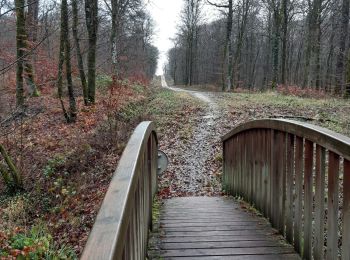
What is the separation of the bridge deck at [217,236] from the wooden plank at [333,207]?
0.80 m

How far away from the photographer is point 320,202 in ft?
10.4

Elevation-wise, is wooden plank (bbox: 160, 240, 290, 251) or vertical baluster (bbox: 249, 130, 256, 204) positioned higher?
vertical baluster (bbox: 249, 130, 256, 204)

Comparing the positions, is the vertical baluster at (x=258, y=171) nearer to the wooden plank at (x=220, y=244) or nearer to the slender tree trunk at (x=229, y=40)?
the wooden plank at (x=220, y=244)

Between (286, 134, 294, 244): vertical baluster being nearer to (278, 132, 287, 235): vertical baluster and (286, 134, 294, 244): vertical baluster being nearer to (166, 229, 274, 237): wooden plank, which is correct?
(278, 132, 287, 235): vertical baluster

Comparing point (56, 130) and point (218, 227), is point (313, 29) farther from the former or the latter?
point (218, 227)

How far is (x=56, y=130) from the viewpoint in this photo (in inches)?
589

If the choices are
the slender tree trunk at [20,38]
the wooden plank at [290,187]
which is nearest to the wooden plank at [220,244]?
the wooden plank at [290,187]

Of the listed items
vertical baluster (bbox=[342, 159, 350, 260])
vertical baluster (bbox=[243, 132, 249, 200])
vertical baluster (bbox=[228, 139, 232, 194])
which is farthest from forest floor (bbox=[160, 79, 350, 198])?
vertical baluster (bbox=[342, 159, 350, 260])

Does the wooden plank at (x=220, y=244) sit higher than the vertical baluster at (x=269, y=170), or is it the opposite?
the vertical baluster at (x=269, y=170)

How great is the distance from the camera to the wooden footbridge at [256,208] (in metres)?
2.06

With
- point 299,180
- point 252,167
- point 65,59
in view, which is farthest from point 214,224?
point 65,59

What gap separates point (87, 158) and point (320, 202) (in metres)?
9.02

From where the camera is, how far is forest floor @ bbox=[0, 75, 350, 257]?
7473 millimetres

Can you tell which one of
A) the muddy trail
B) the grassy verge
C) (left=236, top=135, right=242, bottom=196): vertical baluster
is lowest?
the muddy trail
